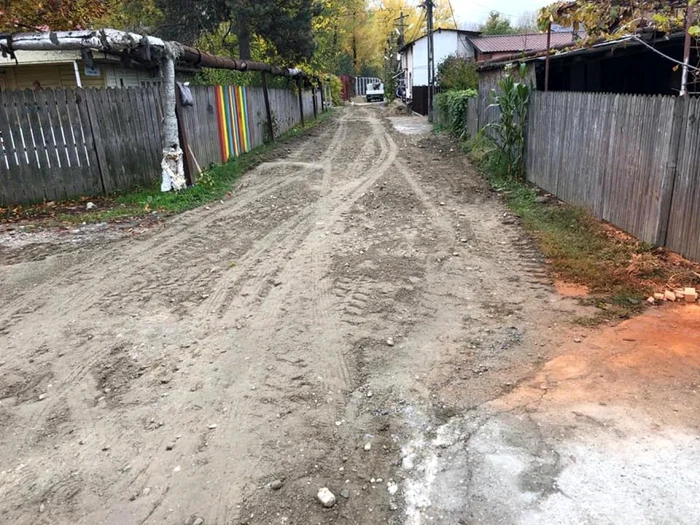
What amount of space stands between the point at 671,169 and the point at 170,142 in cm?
811

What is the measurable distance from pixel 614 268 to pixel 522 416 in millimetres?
3116

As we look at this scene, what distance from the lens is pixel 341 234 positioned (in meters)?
7.59

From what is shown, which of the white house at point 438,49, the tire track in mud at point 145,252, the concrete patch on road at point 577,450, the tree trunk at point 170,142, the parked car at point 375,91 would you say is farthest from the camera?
the parked car at point 375,91

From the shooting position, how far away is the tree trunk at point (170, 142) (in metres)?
10.0

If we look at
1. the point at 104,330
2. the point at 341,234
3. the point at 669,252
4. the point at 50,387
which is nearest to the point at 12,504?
the point at 50,387

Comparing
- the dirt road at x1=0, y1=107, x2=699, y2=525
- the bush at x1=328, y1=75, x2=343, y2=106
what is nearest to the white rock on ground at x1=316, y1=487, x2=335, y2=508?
the dirt road at x1=0, y1=107, x2=699, y2=525

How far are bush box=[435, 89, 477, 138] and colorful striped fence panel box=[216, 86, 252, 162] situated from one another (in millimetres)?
6672

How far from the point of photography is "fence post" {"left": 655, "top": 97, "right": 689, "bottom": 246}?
225 inches

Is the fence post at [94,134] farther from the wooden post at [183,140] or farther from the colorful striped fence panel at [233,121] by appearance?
the colorful striped fence panel at [233,121]

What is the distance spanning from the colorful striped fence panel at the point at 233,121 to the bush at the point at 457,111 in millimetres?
6672

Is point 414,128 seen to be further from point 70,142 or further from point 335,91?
point 335,91

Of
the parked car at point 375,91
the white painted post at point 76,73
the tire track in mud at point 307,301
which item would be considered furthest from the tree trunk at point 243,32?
the parked car at point 375,91

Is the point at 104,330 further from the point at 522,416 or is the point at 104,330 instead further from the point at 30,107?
the point at 30,107

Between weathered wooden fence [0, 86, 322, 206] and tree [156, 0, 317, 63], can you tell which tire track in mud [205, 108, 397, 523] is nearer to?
weathered wooden fence [0, 86, 322, 206]
